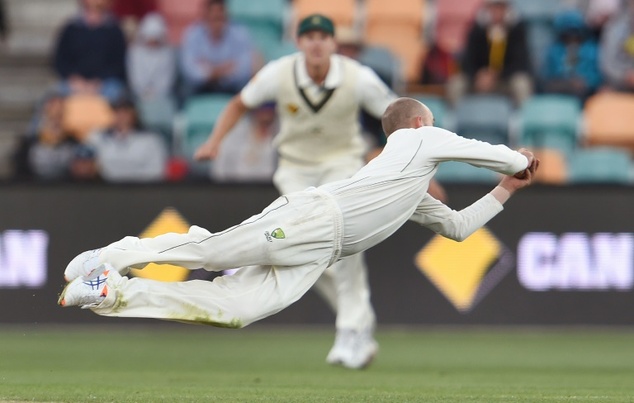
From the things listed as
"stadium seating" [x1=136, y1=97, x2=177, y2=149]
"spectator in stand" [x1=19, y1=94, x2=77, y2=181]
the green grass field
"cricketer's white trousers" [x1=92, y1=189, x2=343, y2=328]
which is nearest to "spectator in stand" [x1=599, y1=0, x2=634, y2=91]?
the green grass field

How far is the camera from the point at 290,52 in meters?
14.6

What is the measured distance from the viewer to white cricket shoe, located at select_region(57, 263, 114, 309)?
21.5 ft

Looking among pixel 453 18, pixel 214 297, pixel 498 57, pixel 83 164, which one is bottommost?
pixel 83 164

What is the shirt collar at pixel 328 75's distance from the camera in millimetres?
9288

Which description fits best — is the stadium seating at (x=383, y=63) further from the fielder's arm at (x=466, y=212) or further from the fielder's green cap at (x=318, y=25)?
the fielder's arm at (x=466, y=212)

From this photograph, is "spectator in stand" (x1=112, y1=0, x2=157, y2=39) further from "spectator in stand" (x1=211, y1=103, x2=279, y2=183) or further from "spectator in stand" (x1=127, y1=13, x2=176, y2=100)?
"spectator in stand" (x1=211, y1=103, x2=279, y2=183)

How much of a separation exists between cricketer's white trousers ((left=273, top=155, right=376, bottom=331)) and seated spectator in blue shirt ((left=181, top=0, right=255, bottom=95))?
472 cm

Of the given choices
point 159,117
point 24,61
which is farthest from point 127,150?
point 24,61

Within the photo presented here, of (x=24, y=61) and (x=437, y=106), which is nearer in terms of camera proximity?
(x=437, y=106)

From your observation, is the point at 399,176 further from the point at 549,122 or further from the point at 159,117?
the point at 159,117

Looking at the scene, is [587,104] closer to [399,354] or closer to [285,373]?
[399,354]

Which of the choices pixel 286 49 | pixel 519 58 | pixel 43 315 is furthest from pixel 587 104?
pixel 43 315

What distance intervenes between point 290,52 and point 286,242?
7.99 metres

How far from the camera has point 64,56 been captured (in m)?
14.6
